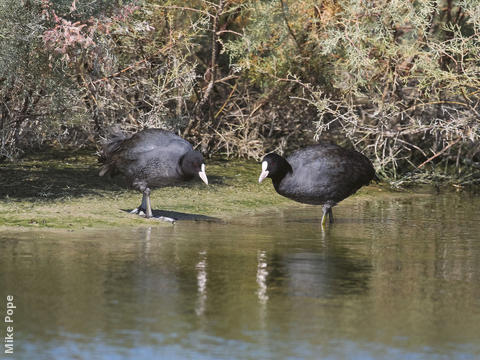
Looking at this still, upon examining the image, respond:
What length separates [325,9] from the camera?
61.7ft

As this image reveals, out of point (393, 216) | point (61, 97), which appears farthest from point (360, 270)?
point (61, 97)

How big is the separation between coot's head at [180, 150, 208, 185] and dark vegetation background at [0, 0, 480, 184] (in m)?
2.37

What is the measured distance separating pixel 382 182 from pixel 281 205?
364cm

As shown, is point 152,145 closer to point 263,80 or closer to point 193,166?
point 193,166

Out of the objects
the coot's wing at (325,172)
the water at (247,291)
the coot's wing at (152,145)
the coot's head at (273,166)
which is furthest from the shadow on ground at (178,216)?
the coot's wing at (325,172)

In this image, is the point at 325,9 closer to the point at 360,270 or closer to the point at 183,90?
the point at 183,90

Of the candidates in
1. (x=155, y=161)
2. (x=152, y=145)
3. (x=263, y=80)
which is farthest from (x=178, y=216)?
(x=263, y=80)

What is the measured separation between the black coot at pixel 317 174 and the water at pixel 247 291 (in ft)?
1.66

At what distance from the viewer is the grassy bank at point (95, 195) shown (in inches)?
524

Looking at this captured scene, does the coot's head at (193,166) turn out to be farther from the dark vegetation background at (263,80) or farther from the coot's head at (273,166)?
the dark vegetation background at (263,80)

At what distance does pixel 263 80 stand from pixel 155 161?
5.96 metres

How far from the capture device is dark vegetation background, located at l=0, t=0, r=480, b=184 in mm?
16125

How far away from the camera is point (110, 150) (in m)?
15.3

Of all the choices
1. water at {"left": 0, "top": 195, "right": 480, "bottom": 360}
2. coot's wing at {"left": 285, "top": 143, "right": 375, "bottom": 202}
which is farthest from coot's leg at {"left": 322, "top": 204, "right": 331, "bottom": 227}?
water at {"left": 0, "top": 195, "right": 480, "bottom": 360}
